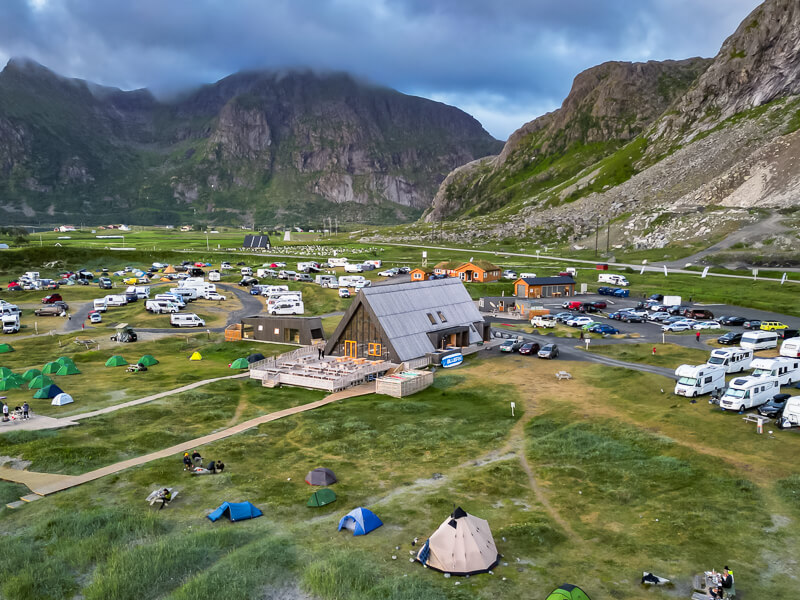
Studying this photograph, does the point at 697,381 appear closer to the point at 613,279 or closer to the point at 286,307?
the point at 286,307

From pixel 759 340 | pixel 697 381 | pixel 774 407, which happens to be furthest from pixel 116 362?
pixel 759 340

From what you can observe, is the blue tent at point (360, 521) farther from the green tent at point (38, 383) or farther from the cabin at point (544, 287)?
the cabin at point (544, 287)

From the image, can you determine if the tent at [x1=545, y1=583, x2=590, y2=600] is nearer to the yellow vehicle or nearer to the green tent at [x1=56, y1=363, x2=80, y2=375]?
the green tent at [x1=56, y1=363, x2=80, y2=375]

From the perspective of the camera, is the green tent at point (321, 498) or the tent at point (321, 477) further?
the tent at point (321, 477)

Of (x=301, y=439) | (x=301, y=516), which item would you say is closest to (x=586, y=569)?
(x=301, y=516)

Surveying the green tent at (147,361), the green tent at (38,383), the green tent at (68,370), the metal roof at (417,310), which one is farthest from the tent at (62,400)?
the metal roof at (417,310)

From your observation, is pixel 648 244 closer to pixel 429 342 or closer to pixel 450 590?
pixel 429 342

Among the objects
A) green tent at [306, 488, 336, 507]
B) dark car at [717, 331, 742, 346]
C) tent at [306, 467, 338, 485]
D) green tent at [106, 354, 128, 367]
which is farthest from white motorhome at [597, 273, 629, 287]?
green tent at [306, 488, 336, 507]
